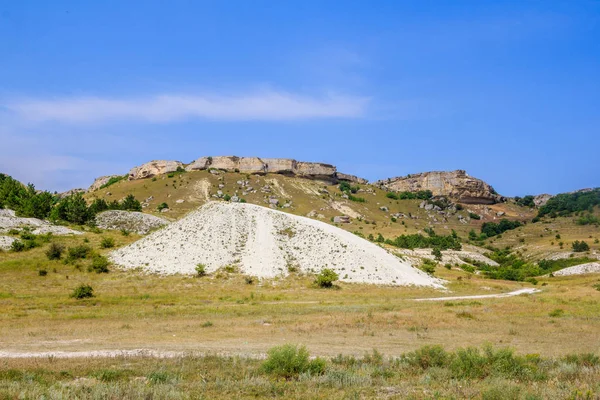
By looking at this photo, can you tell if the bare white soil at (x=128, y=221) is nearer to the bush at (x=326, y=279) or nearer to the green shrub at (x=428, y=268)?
the bush at (x=326, y=279)

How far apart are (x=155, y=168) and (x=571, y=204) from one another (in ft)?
405

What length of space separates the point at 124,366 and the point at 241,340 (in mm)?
5715

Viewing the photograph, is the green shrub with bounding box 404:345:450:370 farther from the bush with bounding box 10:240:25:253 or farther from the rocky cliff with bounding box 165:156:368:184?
the rocky cliff with bounding box 165:156:368:184

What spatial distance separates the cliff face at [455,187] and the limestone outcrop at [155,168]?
75.6 metres

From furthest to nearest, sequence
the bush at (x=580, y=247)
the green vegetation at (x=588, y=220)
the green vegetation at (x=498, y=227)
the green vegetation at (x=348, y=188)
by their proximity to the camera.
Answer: the green vegetation at (x=348, y=188)
the green vegetation at (x=498, y=227)
the green vegetation at (x=588, y=220)
the bush at (x=580, y=247)

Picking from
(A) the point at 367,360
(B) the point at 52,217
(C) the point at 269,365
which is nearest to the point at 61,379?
(C) the point at 269,365

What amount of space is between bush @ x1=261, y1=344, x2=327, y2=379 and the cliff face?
166124mm

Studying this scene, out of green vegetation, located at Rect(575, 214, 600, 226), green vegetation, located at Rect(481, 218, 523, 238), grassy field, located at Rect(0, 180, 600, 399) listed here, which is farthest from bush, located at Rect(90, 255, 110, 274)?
green vegetation, located at Rect(481, 218, 523, 238)

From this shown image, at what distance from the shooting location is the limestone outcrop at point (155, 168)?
168625 mm

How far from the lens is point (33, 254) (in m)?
44.1

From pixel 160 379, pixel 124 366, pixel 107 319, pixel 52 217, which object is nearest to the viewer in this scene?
pixel 160 379

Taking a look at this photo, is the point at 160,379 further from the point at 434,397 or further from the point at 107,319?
the point at 107,319

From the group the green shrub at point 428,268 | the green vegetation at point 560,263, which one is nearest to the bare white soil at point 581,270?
the green vegetation at point 560,263

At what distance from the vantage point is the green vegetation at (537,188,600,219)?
111 meters
